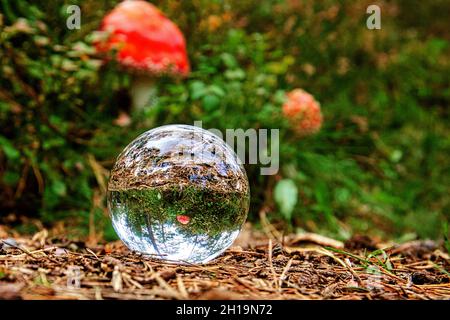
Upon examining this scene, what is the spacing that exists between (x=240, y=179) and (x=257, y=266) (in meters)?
0.30

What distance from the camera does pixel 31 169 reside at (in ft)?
10.1

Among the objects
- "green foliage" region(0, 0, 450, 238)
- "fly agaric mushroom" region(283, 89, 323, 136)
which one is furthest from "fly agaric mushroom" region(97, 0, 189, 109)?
"fly agaric mushroom" region(283, 89, 323, 136)

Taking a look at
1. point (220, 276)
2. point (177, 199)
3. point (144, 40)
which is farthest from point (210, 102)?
point (220, 276)

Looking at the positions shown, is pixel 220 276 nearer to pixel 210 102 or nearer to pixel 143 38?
pixel 210 102

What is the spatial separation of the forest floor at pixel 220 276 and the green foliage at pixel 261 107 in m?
1.05

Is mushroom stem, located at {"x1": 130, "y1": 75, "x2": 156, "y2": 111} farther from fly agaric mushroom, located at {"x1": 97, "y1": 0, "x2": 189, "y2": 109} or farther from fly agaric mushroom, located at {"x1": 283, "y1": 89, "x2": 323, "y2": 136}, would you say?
fly agaric mushroom, located at {"x1": 283, "y1": 89, "x2": 323, "y2": 136}

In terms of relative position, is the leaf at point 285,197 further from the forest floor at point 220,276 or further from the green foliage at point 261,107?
the forest floor at point 220,276

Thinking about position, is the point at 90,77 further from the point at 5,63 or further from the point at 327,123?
the point at 327,123

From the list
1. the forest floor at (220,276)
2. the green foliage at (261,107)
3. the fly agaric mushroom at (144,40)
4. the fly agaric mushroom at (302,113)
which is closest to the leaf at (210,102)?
the green foliage at (261,107)

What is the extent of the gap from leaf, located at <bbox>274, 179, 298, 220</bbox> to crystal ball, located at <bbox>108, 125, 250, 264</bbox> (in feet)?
4.40

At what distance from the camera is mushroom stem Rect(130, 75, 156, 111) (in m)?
3.47

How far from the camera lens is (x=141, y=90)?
3.47m

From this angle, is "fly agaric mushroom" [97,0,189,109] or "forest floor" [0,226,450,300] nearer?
"forest floor" [0,226,450,300]
